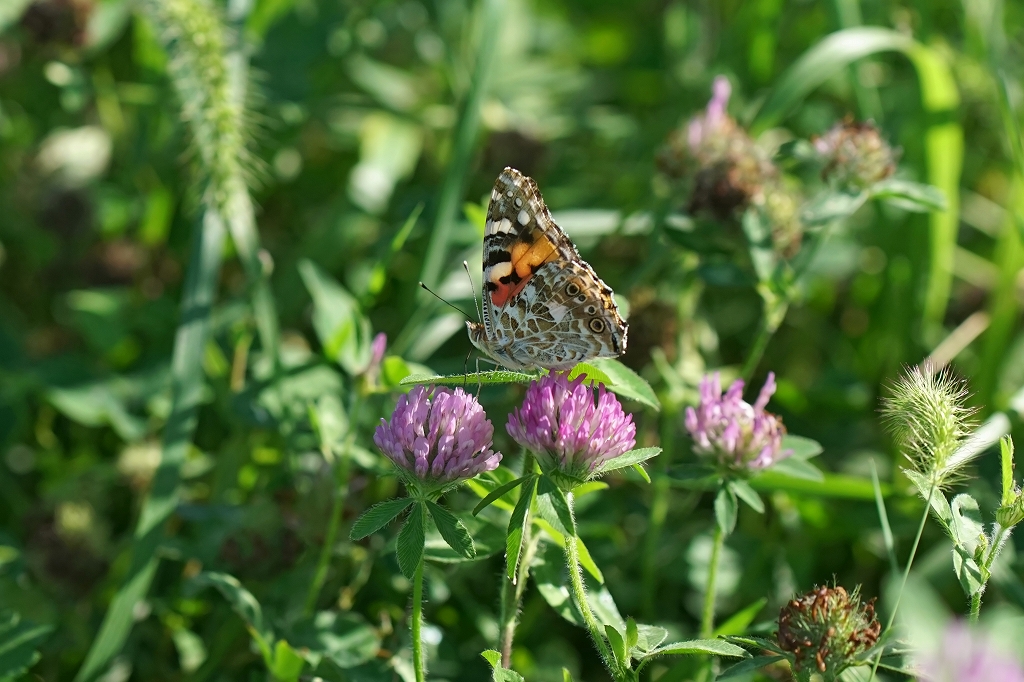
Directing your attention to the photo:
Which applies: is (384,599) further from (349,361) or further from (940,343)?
(940,343)

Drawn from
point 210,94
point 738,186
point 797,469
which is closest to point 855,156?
point 738,186

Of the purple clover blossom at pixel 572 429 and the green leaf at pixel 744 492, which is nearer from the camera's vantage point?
the purple clover blossom at pixel 572 429

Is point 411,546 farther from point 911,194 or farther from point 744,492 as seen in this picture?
point 911,194

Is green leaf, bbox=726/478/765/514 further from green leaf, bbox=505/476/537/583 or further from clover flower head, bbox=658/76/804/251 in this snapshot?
clover flower head, bbox=658/76/804/251

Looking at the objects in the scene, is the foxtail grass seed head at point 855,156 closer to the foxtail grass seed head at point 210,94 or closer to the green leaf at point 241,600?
the foxtail grass seed head at point 210,94

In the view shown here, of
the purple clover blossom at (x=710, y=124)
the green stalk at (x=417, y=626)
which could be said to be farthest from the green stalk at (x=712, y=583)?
the purple clover blossom at (x=710, y=124)

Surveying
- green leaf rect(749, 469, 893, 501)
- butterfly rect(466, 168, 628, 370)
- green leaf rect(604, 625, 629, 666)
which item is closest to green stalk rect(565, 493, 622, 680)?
green leaf rect(604, 625, 629, 666)
